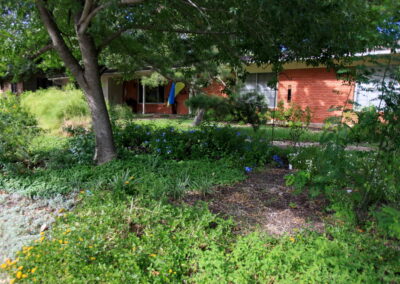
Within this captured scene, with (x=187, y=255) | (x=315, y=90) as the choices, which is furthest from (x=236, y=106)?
(x=315, y=90)

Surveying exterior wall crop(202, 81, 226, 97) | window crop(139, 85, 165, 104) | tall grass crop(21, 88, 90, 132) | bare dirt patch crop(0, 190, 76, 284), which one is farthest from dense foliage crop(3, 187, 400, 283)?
window crop(139, 85, 165, 104)

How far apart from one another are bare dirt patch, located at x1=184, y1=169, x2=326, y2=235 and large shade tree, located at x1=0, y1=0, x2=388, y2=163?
1.72 metres

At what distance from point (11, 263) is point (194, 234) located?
1421 millimetres

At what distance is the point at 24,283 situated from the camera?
2.21 metres

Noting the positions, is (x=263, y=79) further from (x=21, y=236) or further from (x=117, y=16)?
(x=21, y=236)

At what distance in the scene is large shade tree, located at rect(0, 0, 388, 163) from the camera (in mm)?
3264

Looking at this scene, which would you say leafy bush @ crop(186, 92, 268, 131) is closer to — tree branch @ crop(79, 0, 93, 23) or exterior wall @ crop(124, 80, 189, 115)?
tree branch @ crop(79, 0, 93, 23)

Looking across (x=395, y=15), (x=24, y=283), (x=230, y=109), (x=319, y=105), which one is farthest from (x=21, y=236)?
(x=319, y=105)

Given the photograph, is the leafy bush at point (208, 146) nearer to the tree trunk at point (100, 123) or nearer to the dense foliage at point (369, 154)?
the tree trunk at point (100, 123)

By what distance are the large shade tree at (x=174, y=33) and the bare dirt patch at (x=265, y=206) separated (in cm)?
172

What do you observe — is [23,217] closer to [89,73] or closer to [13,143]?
[13,143]

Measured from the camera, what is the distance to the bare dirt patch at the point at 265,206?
312cm

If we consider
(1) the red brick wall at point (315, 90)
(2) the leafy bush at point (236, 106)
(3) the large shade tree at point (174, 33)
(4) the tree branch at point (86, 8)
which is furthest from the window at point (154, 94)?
(2) the leafy bush at point (236, 106)

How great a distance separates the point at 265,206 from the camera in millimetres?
3598
